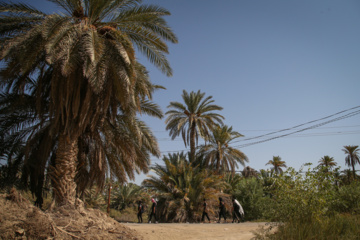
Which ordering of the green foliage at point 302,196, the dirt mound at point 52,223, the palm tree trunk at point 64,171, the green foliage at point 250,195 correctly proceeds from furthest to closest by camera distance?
the green foliage at point 250,195 < the palm tree trunk at point 64,171 < the green foliage at point 302,196 < the dirt mound at point 52,223

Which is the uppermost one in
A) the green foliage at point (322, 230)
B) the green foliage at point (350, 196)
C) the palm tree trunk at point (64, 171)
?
the palm tree trunk at point (64, 171)

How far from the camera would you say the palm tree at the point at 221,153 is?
27.9 metres

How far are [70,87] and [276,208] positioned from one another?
311 inches

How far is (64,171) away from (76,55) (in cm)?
426

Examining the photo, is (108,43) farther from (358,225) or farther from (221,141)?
(221,141)

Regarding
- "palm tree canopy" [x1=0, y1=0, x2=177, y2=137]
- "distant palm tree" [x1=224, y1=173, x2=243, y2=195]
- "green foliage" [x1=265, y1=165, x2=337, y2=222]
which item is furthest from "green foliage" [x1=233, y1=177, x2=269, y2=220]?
"palm tree canopy" [x1=0, y1=0, x2=177, y2=137]

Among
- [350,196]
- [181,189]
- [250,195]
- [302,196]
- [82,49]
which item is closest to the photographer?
[302,196]

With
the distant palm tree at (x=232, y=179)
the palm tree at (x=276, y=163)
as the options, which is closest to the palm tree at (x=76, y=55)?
the distant palm tree at (x=232, y=179)

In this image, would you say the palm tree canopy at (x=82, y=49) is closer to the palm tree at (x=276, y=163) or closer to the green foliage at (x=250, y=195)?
the green foliage at (x=250, y=195)

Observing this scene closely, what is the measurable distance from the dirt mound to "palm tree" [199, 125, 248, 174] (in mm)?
20410

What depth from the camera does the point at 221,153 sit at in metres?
27.8

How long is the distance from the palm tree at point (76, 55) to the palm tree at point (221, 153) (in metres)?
17.9

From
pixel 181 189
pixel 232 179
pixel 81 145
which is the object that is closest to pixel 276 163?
pixel 232 179

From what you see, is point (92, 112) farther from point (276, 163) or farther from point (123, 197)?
point (276, 163)
